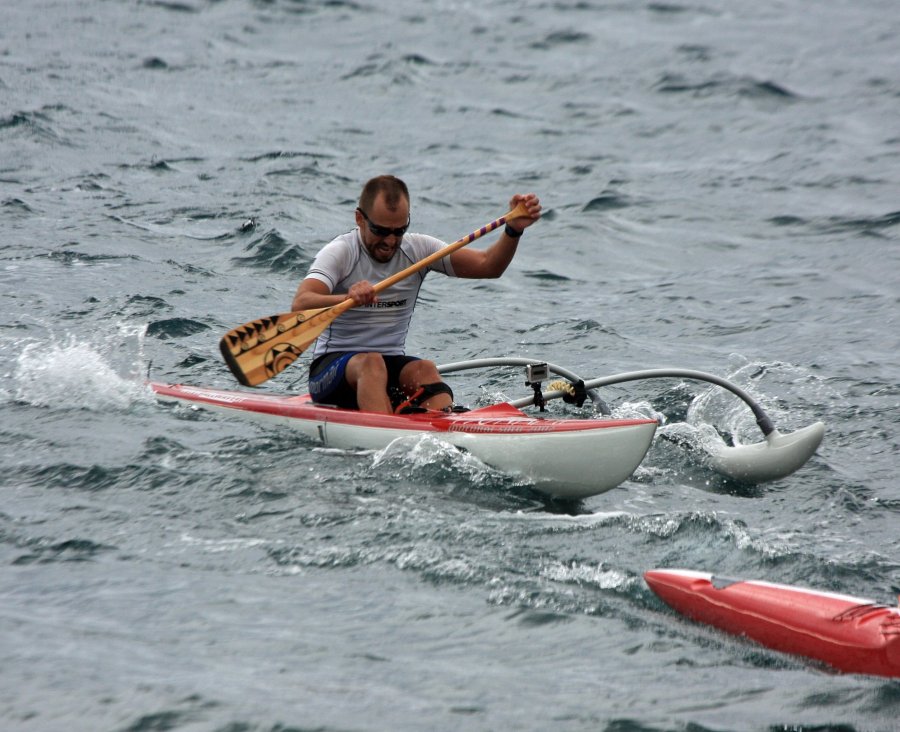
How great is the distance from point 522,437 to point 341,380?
1171 millimetres

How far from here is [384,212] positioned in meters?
6.06

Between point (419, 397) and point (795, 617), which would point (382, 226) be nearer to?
point (419, 397)

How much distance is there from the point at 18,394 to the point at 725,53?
15.7m

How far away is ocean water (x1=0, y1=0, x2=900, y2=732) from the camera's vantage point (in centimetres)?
400

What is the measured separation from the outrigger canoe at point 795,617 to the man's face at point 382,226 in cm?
238

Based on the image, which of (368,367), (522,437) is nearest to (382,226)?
(368,367)

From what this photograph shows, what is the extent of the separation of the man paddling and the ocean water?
408mm

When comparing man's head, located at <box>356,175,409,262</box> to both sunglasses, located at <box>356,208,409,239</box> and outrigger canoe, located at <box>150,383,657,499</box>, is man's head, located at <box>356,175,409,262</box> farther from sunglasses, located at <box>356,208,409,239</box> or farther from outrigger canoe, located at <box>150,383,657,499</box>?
outrigger canoe, located at <box>150,383,657,499</box>

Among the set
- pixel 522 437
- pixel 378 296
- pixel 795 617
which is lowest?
pixel 795 617

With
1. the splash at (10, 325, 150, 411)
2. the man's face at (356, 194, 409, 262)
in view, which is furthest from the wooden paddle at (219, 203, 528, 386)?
the splash at (10, 325, 150, 411)

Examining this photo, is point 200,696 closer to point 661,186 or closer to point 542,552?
point 542,552

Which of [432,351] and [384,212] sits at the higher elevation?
[384,212]

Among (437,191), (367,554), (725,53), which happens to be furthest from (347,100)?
(367,554)

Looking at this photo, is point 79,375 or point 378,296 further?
point 79,375
